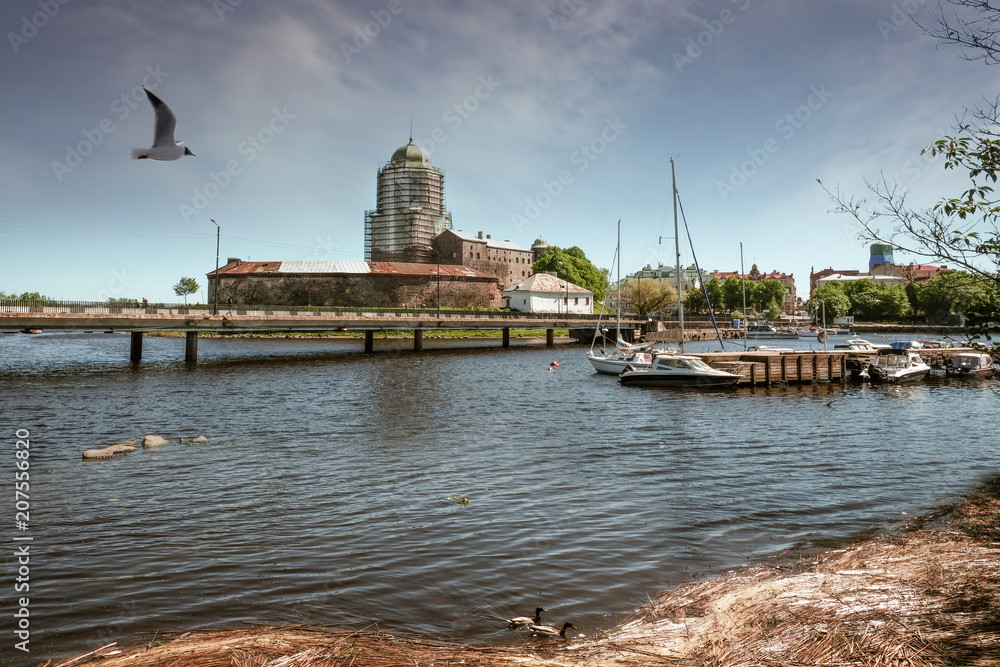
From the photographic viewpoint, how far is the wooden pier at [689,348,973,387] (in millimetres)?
36938

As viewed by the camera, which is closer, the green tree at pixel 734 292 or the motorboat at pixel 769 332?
the motorboat at pixel 769 332

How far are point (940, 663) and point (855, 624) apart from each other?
1033 mm

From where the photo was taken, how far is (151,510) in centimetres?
1162

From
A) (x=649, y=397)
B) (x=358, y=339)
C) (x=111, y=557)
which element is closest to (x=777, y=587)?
(x=111, y=557)

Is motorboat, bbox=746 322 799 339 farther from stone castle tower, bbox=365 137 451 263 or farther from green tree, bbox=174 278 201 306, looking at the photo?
green tree, bbox=174 278 201 306

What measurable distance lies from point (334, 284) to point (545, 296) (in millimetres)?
39105

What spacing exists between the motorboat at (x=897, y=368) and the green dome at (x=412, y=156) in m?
111

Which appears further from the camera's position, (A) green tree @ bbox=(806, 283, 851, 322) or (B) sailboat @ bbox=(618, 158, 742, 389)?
(A) green tree @ bbox=(806, 283, 851, 322)

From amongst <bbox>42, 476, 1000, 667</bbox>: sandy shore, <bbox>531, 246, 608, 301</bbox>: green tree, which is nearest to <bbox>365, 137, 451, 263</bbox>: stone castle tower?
<bbox>531, 246, 608, 301</bbox>: green tree

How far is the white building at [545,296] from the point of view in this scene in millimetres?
112438

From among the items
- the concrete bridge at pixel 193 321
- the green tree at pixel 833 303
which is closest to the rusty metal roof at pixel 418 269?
the concrete bridge at pixel 193 321

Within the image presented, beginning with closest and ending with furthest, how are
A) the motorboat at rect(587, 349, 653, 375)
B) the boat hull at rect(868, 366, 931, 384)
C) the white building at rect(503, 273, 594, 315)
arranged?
the boat hull at rect(868, 366, 931, 384) → the motorboat at rect(587, 349, 653, 375) → the white building at rect(503, 273, 594, 315)

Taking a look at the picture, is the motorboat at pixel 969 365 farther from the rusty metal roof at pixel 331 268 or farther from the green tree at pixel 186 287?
the green tree at pixel 186 287

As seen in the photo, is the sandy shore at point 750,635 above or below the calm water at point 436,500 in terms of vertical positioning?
above
